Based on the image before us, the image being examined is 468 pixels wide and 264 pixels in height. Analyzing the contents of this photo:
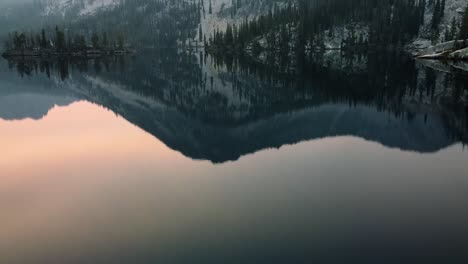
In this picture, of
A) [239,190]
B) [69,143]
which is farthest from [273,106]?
[239,190]

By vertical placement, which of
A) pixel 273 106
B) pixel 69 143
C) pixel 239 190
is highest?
pixel 239 190

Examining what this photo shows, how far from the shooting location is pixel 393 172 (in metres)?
30.7

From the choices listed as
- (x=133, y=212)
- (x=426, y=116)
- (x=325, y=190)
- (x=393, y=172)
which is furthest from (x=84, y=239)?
(x=426, y=116)

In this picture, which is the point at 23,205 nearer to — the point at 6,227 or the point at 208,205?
the point at 6,227

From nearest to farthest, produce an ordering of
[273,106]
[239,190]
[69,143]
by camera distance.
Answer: [239,190] < [69,143] < [273,106]

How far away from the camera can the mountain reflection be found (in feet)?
148

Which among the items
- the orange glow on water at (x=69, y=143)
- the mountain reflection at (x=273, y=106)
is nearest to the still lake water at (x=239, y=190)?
the orange glow on water at (x=69, y=143)

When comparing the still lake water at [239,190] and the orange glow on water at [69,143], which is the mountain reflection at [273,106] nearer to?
the still lake water at [239,190]

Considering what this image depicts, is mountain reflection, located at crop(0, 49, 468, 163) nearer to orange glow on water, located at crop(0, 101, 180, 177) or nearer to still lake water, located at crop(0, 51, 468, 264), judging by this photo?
still lake water, located at crop(0, 51, 468, 264)

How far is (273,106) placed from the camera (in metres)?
72.6

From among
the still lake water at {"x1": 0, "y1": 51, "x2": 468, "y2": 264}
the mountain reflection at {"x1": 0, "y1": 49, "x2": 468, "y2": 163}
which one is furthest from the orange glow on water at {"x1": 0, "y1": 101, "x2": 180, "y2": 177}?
the mountain reflection at {"x1": 0, "y1": 49, "x2": 468, "y2": 163}

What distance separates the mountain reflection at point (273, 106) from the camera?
45125mm

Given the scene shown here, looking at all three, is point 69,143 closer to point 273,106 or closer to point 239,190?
point 239,190

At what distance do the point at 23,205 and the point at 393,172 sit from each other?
24978 millimetres
